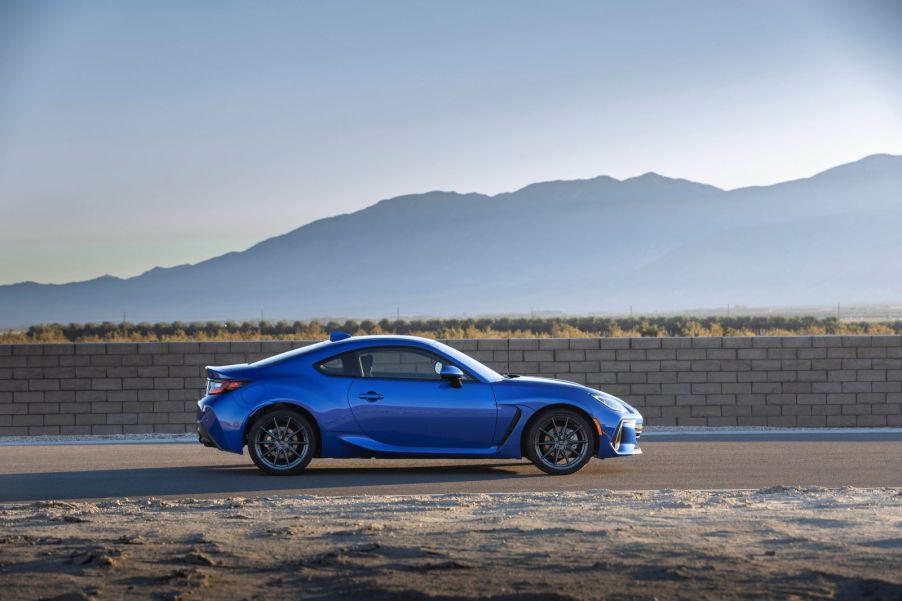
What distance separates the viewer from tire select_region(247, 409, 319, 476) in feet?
50.7

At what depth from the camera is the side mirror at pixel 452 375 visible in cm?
1555

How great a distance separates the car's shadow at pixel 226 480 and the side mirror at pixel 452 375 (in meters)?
0.96

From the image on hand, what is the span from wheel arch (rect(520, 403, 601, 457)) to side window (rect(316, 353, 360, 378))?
5.92 feet

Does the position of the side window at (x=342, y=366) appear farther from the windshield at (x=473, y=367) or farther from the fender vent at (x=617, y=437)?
the fender vent at (x=617, y=437)

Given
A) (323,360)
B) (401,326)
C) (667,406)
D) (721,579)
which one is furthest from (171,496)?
(401,326)

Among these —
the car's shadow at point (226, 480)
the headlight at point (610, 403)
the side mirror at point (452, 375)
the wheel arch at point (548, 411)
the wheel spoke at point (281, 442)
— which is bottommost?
the car's shadow at point (226, 480)

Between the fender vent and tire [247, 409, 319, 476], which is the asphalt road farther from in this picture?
the fender vent

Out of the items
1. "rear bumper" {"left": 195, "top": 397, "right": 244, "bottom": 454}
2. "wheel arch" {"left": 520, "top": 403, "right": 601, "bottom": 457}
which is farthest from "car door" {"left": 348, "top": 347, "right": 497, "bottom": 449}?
"rear bumper" {"left": 195, "top": 397, "right": 244, "bottom": 454}

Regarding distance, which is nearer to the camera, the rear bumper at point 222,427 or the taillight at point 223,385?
the rear bumper at point 222,427

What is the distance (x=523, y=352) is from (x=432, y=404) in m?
8.72

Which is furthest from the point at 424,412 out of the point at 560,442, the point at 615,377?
the point at 615,377

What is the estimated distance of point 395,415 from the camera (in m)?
15.5

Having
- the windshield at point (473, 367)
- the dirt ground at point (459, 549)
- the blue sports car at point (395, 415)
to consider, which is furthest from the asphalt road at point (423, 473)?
the dirt ground at point (459, 549)

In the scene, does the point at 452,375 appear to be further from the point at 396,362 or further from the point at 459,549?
the point at 459,549
